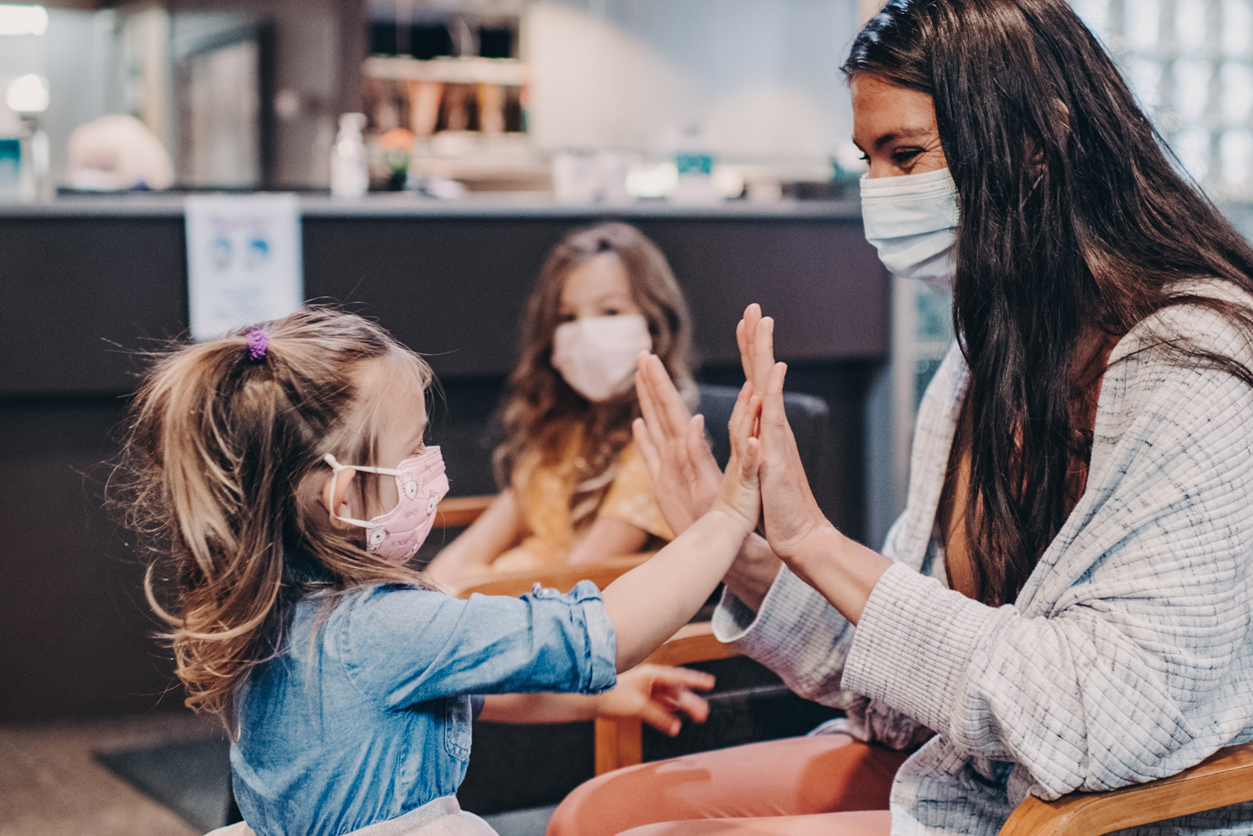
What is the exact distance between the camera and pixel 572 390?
84.8 inches

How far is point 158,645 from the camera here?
249cm

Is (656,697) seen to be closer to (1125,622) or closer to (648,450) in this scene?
(648,450)

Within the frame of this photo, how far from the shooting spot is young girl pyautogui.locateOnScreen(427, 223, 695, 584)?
6.62 ft

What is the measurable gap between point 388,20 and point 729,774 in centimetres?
526

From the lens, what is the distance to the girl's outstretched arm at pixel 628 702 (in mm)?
1187

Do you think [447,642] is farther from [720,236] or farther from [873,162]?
[720,236]

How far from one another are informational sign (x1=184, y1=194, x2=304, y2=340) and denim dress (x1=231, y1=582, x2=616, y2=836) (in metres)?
1.85

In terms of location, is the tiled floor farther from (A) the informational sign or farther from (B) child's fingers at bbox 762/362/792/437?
(B) child's fingers at bbox 762/362/792/437

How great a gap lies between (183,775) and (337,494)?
5.50ft

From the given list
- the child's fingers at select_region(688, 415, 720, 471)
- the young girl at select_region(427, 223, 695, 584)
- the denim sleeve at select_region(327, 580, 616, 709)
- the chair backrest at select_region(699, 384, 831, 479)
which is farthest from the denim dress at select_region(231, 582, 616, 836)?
the young girl at select_region(427, 223, 695, 584)

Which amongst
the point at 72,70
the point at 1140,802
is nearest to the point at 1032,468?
the point at 1140,802

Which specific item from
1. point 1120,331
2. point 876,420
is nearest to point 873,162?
point 1120,331

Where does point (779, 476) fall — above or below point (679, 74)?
below

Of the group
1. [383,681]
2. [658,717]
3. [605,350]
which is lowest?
[658,717]
